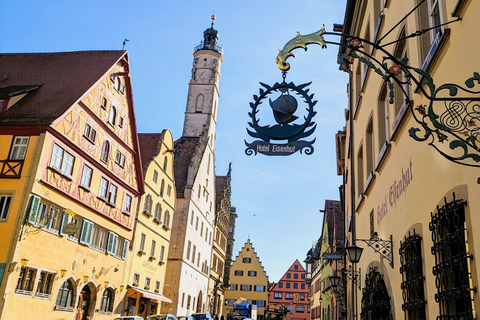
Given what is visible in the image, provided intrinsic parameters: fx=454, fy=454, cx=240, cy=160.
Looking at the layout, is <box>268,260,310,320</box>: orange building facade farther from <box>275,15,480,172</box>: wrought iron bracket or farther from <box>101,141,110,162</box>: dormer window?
<box>275,15,480,172</box>: wrought iron bracket

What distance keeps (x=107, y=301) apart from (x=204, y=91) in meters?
33.6

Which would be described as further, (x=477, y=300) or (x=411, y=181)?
(x=411, y=181)

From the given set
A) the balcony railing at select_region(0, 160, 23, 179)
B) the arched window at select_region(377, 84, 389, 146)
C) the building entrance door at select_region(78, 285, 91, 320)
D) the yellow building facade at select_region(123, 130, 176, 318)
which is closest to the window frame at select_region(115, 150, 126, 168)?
the yellow building facade at select_region(123, 130, 176, 318)

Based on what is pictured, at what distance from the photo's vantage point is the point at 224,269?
205 feet

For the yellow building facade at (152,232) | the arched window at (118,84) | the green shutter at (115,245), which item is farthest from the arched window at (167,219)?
the arched window at (118,84)

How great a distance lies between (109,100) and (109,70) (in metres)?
1.60

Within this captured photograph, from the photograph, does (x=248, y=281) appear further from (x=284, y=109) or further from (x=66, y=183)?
(x=284, y=109)

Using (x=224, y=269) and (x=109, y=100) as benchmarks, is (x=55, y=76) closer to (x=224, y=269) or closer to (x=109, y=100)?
(x=109, y=100)

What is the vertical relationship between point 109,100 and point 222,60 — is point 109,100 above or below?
below

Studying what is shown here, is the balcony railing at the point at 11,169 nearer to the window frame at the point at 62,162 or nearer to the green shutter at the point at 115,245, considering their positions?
the window frame at the point at 62,162

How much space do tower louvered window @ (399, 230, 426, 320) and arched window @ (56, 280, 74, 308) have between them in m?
17.0

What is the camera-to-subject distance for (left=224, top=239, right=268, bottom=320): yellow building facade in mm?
75375

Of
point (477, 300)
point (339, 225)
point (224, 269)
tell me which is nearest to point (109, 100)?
point (339, 225)

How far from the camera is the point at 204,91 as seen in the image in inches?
2146
